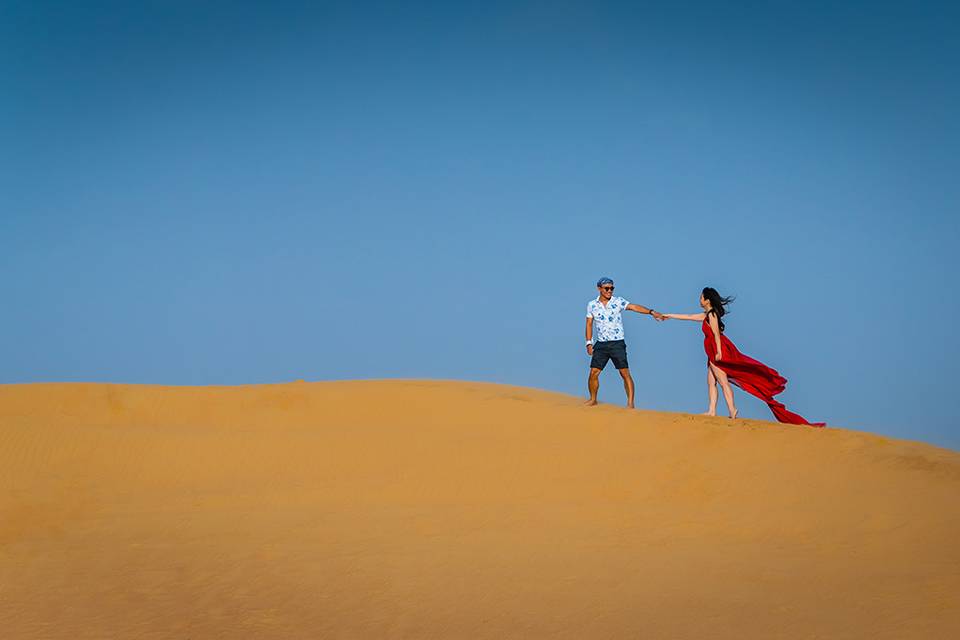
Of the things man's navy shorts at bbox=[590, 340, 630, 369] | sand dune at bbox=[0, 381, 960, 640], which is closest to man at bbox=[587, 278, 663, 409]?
man's navy shorts at bbox=[590, 340, 630, 369]

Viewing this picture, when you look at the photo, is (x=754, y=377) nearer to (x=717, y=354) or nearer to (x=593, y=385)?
(x=717, y=354)

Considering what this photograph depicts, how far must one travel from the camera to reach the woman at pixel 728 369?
12.8 m

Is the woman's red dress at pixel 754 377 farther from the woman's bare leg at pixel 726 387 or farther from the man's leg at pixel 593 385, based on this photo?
the man's leg at pixel 593 385

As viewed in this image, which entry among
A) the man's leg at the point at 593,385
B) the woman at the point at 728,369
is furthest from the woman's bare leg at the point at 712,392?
the man's leg at the point at 593,385

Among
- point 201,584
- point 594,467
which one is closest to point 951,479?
point 594,467

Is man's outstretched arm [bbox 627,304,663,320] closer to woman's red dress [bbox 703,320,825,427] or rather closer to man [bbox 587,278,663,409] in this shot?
man [bbox 587,278,663,409]

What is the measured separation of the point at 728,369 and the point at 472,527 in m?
6.03

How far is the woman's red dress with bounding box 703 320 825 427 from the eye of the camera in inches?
502

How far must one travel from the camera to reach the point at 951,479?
10055 millimetres

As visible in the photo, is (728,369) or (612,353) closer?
(728,369)

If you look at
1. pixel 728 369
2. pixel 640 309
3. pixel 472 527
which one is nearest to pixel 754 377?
pixel 728 369

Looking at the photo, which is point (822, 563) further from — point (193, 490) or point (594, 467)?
point (193, 490)

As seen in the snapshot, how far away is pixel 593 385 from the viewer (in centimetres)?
1470

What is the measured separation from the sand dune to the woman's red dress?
110 cm
